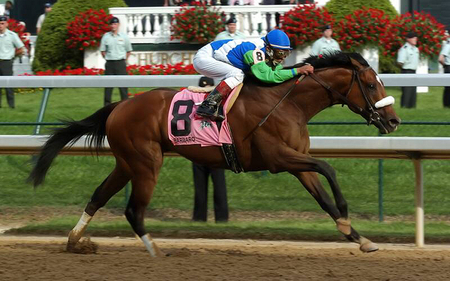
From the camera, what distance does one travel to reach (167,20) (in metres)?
16.0

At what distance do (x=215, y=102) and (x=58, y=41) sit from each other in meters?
9.07

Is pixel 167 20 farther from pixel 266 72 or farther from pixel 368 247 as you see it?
pixel 368 247

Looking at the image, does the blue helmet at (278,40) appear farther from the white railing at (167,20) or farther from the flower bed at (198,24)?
the white railing at (167,20)

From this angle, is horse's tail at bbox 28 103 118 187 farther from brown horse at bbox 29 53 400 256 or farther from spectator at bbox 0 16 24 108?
spectator at bbox 0 16 24 108

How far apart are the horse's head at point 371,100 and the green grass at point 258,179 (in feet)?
5.83

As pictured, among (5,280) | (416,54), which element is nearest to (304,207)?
(5,280)

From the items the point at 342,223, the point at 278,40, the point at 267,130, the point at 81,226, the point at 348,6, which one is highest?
the point at 278,40

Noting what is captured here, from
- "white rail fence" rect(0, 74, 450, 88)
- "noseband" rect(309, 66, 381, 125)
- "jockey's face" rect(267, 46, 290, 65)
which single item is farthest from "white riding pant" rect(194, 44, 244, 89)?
"white rail fence" rect(0, 74, 450, 88)

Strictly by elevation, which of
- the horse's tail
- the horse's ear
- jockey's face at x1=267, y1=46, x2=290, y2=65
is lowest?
the horse's tail

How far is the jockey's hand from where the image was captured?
255 inches

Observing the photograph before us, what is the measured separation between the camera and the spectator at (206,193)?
781cm

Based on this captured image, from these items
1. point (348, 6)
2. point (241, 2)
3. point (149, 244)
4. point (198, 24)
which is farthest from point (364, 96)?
point (241, 2)

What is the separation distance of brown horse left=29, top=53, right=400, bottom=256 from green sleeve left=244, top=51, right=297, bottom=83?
0.09 meters

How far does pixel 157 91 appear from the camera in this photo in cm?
686
